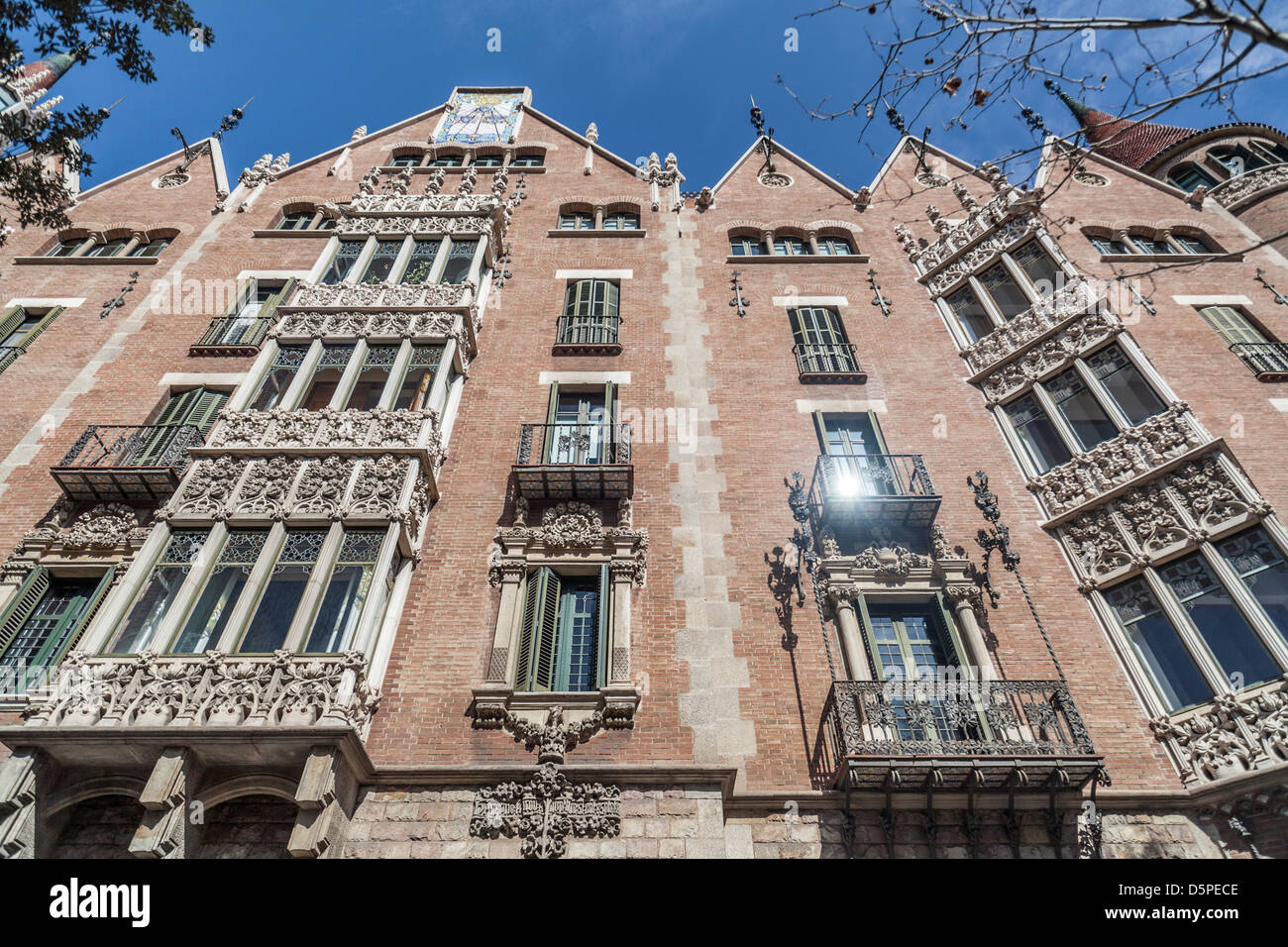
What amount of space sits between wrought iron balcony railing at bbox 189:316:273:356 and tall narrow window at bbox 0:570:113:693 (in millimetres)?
7127

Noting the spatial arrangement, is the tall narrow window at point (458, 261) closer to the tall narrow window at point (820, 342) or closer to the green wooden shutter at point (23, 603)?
the tall narrow window at point (820, 342)

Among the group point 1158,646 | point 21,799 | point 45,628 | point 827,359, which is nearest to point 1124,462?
point 1158,646

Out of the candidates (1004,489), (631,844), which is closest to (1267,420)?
(1004,489)

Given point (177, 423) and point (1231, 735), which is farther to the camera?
point (177, 423)

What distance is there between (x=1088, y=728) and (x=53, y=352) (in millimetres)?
24490

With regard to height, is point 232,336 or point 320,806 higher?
point 232,336

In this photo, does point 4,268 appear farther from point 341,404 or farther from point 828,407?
point 828,407

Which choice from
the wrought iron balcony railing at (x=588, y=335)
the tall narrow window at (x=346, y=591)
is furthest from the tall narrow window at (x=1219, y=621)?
the tall narrow window at (x=346, y=591)

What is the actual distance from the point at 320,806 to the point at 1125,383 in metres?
16.8

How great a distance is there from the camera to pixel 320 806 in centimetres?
938

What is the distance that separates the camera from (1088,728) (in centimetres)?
1138

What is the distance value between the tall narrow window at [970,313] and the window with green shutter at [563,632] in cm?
1215

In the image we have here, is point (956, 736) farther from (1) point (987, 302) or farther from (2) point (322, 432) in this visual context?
(2) point (322, 432)
